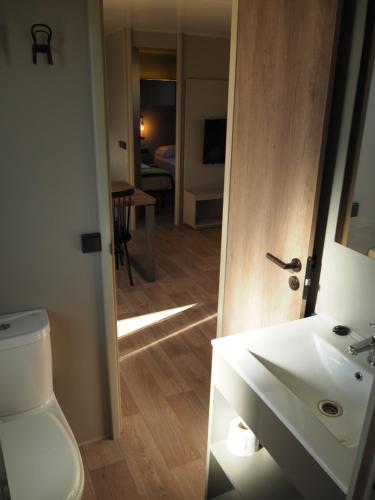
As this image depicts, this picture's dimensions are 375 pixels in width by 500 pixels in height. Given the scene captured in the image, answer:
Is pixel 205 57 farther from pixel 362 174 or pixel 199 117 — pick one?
pixel 362 174

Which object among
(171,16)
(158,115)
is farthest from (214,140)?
(158,115)

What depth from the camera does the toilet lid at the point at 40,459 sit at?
4.68ft

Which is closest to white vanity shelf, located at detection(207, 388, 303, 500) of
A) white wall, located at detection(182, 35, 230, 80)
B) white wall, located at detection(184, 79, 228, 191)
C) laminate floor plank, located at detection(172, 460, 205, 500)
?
laminate floor plank, located at detection(172, 460, 205, 500)

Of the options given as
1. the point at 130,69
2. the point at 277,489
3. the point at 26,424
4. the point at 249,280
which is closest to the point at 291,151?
the point at 249,280

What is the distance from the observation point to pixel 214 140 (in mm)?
5508

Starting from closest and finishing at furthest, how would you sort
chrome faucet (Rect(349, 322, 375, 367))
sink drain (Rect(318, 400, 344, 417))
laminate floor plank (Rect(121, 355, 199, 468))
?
1. chrome faucet (Rect(349, 322, 375, 367))
2. sink drain (Rect(318, 400, 344, 417))
3. laminate floor plank (Rect(121, 355, 199, 468))

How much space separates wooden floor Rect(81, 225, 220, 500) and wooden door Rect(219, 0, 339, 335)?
63 centimetres

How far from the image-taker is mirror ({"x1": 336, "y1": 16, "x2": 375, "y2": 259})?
1.51 m

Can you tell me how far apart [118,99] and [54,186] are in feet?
13.1

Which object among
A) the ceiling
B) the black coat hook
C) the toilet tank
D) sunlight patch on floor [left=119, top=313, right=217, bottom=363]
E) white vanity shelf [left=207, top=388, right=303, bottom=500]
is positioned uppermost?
the ceiling

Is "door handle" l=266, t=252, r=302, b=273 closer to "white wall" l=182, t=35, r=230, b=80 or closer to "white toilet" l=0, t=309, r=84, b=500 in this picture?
"white toilet" l=0, t=309, r=84, b=500

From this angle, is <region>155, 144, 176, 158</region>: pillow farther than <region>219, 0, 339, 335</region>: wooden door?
Yes

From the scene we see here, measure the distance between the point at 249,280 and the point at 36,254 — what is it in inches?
40.6

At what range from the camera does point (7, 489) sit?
152cm
